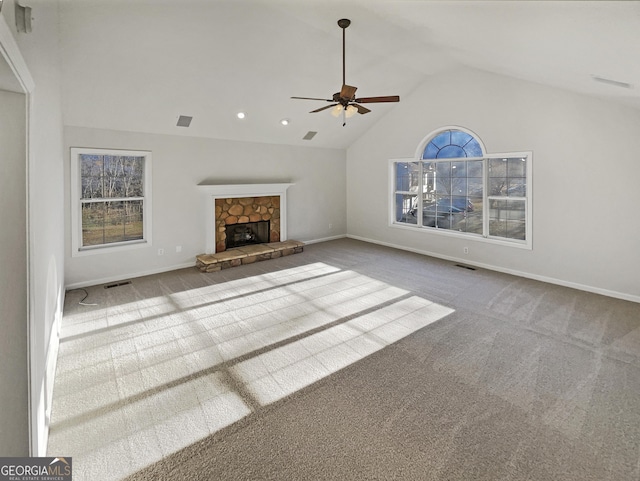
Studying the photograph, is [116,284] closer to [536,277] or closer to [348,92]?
[348,92]

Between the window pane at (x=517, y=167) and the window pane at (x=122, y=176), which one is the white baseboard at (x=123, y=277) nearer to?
the window pane at (x=122, y=176)

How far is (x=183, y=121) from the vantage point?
222 inches

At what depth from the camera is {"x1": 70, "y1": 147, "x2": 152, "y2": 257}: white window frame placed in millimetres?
5016

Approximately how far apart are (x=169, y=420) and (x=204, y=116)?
4754mm

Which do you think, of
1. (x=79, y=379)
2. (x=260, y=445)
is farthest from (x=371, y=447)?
(x=79, y=379)

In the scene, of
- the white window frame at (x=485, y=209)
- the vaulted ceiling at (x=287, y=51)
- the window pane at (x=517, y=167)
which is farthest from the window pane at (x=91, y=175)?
the window pane at (x=517, y=167)

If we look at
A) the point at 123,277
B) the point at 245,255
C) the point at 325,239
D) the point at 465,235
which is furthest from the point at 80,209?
the point at 465,235

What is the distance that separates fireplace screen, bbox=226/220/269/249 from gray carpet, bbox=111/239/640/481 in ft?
14.8

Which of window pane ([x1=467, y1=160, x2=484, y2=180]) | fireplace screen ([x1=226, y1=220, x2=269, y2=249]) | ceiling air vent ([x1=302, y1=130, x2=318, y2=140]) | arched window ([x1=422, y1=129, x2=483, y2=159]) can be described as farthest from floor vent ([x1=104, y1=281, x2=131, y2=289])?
window pane ([x1=467, y1=160, x2=484, y2=180])

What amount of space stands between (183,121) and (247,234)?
258 centimetres

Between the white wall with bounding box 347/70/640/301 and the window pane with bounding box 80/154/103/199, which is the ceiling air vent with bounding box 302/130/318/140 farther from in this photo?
the window pane with bounding box 80/154/103/199

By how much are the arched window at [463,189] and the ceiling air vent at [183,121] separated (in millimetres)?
4317

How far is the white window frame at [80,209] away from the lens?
502cm

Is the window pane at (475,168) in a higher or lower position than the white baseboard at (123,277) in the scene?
higher
